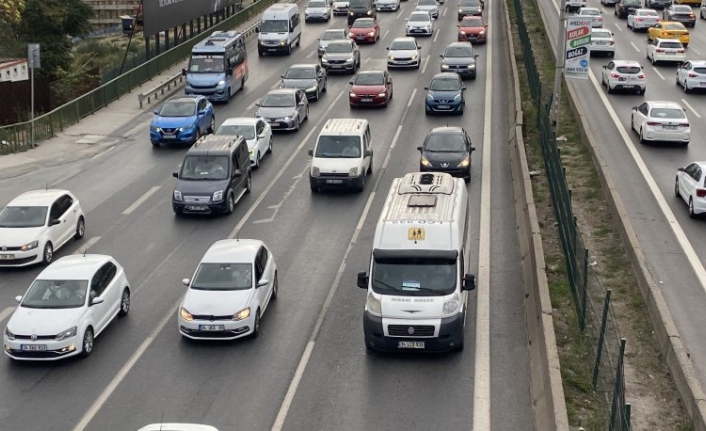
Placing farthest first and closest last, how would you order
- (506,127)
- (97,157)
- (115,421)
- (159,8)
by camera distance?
(159,8)
(506,127)
(97,157)
(115,421)

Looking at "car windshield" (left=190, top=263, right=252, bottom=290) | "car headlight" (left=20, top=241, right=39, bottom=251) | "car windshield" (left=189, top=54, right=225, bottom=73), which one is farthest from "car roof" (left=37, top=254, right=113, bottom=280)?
"car windshield" (left=189, top=54, right=225, bottom=73)

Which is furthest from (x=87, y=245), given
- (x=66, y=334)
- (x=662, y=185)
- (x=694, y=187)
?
(x=662, y=185)

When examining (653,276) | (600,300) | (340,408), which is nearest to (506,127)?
(653,276)

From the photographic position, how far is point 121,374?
1861 cm

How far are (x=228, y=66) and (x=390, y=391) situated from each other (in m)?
30.4

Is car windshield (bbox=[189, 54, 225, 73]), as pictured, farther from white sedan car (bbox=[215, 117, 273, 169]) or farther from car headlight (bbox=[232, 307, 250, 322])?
car headlight (bbox=[232, 307, 250, 322])

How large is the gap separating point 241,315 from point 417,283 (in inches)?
138

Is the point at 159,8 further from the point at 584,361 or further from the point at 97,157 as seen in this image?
the point at 584,361

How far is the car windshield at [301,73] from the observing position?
45438 mm

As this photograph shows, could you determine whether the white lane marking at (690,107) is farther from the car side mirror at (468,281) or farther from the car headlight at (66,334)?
the car headlight at (66,334)

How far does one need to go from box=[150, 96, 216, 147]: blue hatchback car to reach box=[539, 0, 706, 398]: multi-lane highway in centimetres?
1449

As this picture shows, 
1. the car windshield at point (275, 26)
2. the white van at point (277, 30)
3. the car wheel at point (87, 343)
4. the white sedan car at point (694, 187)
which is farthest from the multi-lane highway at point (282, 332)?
the car windshield at point (275, 26)

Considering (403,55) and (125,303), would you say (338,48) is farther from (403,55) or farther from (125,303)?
(125,303)

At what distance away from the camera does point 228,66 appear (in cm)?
4578
